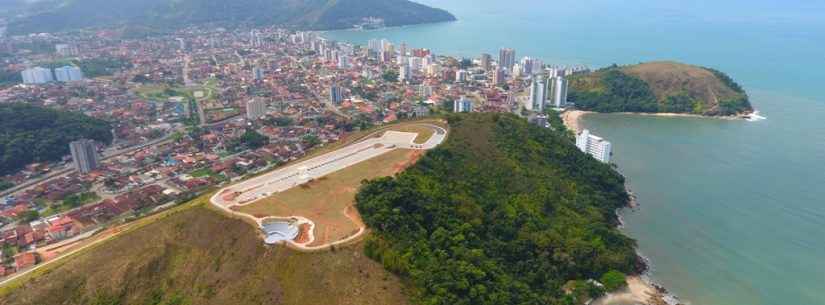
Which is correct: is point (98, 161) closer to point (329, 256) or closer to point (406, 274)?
point (329, 256)

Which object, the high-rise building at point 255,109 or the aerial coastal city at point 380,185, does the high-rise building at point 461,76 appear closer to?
the aerial coastal city at point 380,185

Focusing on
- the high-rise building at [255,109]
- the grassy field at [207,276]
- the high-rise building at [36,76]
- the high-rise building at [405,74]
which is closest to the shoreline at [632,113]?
the high-rise building at [405,74]

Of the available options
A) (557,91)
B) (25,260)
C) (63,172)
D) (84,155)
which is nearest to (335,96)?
(557,91)

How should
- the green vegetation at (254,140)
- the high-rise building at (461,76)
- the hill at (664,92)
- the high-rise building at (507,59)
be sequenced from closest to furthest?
the green vegetation at (254,140) < the hill at (664,92) < the high-rise building at (461,76) < the high-rise building at (507,59)

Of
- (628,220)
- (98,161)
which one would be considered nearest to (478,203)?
(628,220)

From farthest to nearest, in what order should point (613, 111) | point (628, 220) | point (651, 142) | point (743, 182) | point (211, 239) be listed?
point (613, 111), point (651, 142), point (743, 182), point (628, 220), point (211, 239)

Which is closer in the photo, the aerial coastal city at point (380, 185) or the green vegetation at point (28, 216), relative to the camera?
the aerial coastal city at point (380, 185)
